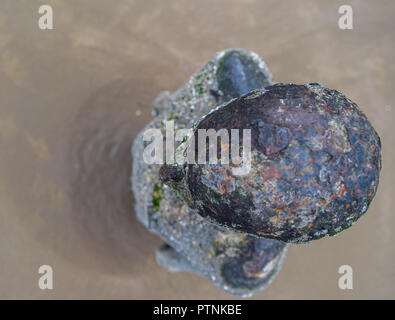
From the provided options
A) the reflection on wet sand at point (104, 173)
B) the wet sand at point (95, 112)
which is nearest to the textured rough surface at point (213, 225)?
the reflection on wet sand at point (104, 173)

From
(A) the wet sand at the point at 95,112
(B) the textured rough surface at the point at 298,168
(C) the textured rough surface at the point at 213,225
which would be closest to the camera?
(B) the textured rough surface at the point at 298,168

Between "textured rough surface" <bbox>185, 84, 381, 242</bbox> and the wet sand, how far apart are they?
3.19 meters

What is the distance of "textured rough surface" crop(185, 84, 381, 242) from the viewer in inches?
56.7

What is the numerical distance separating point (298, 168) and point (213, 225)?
163 centimetres

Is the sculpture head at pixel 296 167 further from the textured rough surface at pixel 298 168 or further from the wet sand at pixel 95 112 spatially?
the wet sand at pixel 95 112

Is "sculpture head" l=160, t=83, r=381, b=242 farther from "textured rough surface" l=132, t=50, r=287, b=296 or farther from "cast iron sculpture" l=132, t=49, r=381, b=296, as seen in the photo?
"textured rough surface" l=132, t=50, r=287, b=296

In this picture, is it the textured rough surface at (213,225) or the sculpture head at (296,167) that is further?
the textured rough surface at (213,225)

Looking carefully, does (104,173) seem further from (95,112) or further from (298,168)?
(298,168)

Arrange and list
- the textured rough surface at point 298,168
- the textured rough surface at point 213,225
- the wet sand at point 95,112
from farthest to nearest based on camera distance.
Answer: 1. the wet sand at point 95,112
2. the textured rough surface at point 213,225
3. the textured rough surface at point 298,168

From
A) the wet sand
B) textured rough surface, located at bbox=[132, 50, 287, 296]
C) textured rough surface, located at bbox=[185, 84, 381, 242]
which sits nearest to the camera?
textured rough surface, located at bbox=[185, 84, 381, 242]

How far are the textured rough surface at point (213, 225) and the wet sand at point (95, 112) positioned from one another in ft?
4.41

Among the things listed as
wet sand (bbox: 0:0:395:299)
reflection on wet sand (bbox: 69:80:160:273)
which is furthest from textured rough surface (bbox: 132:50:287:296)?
wet sand (bbox: 0:0:395:299)

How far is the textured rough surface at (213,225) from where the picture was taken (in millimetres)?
2936
